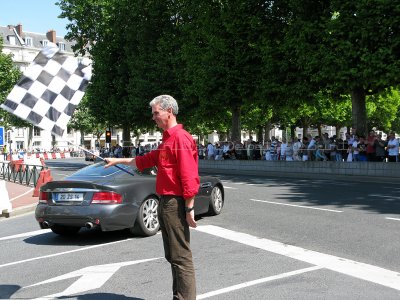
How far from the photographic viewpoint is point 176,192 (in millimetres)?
4316

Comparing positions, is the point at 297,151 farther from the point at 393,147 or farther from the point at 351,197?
the point at 351,197

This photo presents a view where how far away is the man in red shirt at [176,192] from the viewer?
14.1ft

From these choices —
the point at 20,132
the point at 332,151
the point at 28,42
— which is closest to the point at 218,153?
the point at 332,151

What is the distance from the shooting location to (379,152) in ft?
67.7

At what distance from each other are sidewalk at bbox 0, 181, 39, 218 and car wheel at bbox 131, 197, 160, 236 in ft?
18.5

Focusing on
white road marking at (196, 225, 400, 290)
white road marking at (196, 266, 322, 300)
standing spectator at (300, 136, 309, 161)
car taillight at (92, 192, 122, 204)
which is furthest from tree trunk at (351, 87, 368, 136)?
white road marking at (196, 266, 322, 300)

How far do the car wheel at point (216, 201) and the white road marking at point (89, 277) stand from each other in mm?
3726

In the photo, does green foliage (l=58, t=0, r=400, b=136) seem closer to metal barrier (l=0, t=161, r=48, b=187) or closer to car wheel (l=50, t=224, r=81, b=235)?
metal barrier (l=0, t=161, r=48, b=187)

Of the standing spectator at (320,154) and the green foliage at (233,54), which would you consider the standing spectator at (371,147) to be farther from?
the standing spectator at (320,154)

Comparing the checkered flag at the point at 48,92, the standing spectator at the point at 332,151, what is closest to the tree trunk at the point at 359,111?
the standing spectator at the point at 332,151

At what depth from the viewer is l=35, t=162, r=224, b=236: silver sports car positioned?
7.93 meters

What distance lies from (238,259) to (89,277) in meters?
1.89

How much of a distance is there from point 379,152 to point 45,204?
15.8 m

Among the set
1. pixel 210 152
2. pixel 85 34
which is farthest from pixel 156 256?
pixel 85 34
